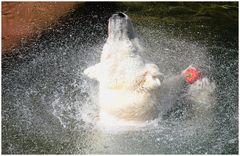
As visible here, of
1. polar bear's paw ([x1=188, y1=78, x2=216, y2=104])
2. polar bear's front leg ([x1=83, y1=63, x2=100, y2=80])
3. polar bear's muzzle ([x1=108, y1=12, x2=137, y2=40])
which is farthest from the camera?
polar bear's paw ([x1=188, y1=78, x2=216, y2=104])

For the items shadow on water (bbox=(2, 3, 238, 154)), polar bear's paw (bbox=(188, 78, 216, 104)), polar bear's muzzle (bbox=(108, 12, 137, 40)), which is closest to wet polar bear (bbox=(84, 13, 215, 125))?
polar bear's muzzle (bbox=(108, 12, 137, 40))

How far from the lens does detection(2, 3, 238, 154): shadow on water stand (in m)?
5.10

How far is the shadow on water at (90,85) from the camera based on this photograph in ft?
16.7

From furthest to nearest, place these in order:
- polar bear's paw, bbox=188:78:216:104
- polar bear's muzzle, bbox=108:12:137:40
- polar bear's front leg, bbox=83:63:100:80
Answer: polar bear's paw, bbox=188:78:216:104 < polar bear's front leg, bbox=83:63:100:80 < polar bear's muzzle, bbox=108:12:137:40

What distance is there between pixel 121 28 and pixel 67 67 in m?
1.66

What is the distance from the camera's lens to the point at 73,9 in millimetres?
7863

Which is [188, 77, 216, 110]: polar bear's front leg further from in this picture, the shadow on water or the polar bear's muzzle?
the polar bear's muzzle

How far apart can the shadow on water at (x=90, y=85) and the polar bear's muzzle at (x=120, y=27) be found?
1.13 ft

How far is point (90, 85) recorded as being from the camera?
5.66 meters

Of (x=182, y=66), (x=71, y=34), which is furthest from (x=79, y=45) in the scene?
(x=182, y=66)

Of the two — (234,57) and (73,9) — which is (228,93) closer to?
(234,57)

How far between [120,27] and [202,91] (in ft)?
3.94

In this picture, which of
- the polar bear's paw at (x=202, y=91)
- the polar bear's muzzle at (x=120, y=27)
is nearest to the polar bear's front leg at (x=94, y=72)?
the polar bear's muzzle at (x=120, y=27)

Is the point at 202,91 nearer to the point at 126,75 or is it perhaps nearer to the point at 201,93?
the point at 201,93
